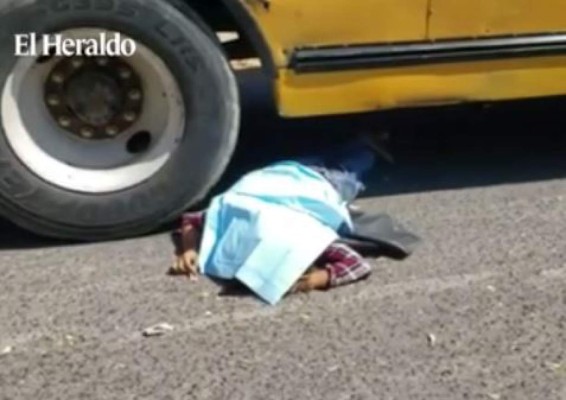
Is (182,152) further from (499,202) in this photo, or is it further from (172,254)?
(499,202)

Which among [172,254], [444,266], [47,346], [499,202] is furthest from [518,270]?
[47,346]

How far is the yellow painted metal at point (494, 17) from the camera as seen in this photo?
201 inches

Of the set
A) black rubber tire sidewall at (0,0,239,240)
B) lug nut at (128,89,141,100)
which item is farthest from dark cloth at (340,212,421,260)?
lug nut at (128,89,141,100)

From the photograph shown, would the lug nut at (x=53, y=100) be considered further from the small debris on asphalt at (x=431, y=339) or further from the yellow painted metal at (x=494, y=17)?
the small debris on asphalt at (x=431, y=339)

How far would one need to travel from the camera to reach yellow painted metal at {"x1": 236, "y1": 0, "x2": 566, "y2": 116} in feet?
16.5

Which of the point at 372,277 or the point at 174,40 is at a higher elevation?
the point at 174,40

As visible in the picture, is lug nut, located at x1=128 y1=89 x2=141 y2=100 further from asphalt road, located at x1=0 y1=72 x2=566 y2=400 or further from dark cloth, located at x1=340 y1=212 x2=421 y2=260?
dark cloth, located at x1=340 y1=212 x2=421 y2=260

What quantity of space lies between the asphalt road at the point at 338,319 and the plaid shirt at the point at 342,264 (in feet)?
0.15

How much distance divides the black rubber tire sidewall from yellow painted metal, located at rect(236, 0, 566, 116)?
0.24 meters

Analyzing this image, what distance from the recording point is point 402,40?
5098 mm

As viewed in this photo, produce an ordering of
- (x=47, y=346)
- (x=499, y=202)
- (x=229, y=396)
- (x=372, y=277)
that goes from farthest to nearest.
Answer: (x=499, y=202) < (x=372, y=277) < (x=47, y=346) < (x=229, y=396)

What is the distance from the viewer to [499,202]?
5.47 m

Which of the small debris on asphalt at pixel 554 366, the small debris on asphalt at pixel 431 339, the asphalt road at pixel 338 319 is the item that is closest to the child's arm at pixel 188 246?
the asphalt road at pixel 338 319

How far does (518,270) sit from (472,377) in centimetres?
85
